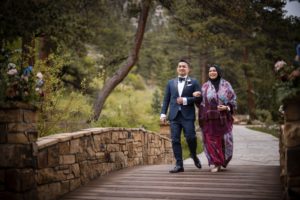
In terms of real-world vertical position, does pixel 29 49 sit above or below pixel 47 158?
above

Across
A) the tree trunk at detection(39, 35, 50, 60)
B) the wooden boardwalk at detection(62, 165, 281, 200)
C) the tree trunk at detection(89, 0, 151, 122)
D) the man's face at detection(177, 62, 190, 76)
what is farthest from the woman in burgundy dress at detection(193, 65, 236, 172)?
the tree trunk at detection(39, 35, 50, 60)

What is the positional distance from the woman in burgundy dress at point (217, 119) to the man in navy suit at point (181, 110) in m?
0.17

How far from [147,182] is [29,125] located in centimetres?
208

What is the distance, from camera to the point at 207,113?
636 centimetres

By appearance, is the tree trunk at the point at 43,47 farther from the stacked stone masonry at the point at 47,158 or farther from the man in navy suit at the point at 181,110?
the man in navy suit at the point at 181,110

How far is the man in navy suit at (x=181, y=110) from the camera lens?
21.0ft

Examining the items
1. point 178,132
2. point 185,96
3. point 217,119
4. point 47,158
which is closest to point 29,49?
point 185,96

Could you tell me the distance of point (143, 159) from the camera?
8.80 m

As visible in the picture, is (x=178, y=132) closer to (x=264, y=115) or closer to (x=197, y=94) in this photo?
(x=197, y=94)

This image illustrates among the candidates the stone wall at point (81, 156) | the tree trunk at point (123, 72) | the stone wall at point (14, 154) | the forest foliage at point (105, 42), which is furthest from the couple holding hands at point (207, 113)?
the tree trunk at point (123, 72)

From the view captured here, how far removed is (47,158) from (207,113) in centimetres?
278

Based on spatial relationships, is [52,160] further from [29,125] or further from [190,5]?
[190,5]

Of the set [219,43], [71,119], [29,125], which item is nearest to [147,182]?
[29,125]

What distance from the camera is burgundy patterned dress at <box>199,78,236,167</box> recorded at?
6250 millimetres
